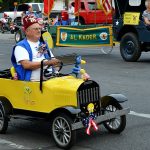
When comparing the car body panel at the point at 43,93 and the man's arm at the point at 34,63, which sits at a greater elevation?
the man's arm at the point at 34,63

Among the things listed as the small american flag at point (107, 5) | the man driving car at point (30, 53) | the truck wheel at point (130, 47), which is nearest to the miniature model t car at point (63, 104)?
the man driving car at point (30, 53)

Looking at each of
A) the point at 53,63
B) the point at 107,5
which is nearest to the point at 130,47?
the point at 107,5

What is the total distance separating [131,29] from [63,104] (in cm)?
932

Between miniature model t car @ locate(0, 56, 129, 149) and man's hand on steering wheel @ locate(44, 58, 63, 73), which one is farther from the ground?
man's hand on steering wheel @ locate(44, 58, 63, 73)

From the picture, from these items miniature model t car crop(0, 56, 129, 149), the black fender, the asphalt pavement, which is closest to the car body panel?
miniature model t car crop(0, 56, 129, 149)

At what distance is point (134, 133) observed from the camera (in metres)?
6.61

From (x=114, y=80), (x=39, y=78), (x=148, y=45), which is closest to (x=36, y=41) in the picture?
(x=39, y=78)

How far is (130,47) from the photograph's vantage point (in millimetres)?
14992

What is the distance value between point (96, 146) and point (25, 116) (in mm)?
1014

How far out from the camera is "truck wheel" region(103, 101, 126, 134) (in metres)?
6.48

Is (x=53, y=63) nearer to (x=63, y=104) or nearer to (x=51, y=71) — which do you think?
(x=51, y=71)

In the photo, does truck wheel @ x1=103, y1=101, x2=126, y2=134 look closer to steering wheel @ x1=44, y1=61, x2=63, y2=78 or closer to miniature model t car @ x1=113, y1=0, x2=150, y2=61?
steering wheel @ x1=44, y1=61, x2=63, y2=78

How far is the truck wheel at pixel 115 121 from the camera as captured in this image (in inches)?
255

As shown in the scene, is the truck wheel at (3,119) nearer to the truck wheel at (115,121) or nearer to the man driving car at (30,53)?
the man driving car at (30,53)
